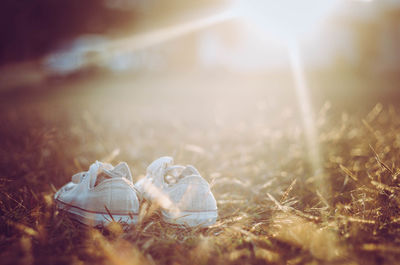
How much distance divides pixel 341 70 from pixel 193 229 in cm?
1663

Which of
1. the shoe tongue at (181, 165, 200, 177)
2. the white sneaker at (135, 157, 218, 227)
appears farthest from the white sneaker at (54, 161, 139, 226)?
the shoe tongue at (181, 165, 200, 177)

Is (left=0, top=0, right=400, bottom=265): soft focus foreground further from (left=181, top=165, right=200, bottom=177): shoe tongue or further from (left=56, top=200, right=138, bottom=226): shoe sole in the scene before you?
(left=181, top=165, right=200, bottom=177): shoe tongue

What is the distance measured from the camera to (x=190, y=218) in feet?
5.22

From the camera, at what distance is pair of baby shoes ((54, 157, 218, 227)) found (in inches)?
60.8

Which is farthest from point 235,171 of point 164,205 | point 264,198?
point 164,205

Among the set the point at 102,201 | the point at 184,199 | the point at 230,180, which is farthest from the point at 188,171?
the point at 230,180

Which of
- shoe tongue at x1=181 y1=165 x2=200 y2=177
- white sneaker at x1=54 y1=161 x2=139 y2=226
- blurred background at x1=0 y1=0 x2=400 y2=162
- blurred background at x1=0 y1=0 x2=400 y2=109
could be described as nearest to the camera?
white sneaker at x1=54 y1=161 x2=139 y2=226

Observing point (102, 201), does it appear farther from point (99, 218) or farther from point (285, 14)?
point (285, 14)

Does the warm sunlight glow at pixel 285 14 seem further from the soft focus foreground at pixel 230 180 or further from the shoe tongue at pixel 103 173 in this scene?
the shoe tongue at pixel 103 173

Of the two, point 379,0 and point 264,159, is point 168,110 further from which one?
point 379,0

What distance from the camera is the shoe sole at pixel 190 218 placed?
62.4 inches

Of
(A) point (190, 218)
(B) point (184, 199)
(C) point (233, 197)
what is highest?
(B) point (184, 199)

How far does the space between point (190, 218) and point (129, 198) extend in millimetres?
312

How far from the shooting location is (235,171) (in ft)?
8.79
